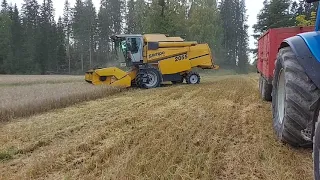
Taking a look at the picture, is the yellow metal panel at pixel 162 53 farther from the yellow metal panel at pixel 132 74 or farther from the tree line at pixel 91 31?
the tree line at pixel 91 31

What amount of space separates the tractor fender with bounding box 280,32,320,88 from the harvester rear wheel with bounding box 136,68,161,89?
1216 centimetres

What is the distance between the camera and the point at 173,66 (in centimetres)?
1689

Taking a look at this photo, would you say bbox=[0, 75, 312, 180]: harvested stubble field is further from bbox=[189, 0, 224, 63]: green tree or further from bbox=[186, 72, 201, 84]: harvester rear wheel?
bbox=[189, 0, 224, 63]: green tree

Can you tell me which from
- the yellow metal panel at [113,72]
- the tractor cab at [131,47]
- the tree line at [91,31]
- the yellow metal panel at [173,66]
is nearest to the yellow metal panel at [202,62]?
the yellow metal panel at [173,66]

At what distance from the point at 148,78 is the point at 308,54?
12.7m

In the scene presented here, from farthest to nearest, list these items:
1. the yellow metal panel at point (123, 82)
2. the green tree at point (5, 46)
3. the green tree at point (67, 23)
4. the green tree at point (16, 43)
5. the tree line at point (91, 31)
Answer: the green tree at point (67, 23) → the green tree at point (16, 43) → the green tree at point (5, 46) → the tree line at point (91, 31) → the yellow metal panel at point (123, 82)

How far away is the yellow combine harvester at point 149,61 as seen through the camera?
15070 mm

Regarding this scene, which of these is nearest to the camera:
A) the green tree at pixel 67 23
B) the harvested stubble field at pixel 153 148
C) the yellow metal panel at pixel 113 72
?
the harvested stubble field at pixel 153 148

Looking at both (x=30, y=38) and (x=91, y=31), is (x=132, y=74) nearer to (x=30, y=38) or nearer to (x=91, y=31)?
(x=30, y=38)

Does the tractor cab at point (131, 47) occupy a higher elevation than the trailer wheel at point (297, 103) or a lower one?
higher

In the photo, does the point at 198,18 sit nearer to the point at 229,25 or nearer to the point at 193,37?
the point at 193,37

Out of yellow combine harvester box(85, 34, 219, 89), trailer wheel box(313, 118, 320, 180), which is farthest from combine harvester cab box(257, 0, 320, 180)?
yellow combine harvester box(85, 34, 219, 89)

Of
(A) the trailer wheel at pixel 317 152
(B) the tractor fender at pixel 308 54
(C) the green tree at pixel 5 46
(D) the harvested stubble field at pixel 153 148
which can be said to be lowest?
(D) the harvested stubble field at pixel 153 148

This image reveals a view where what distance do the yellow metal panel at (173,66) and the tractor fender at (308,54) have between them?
42.2 ft
